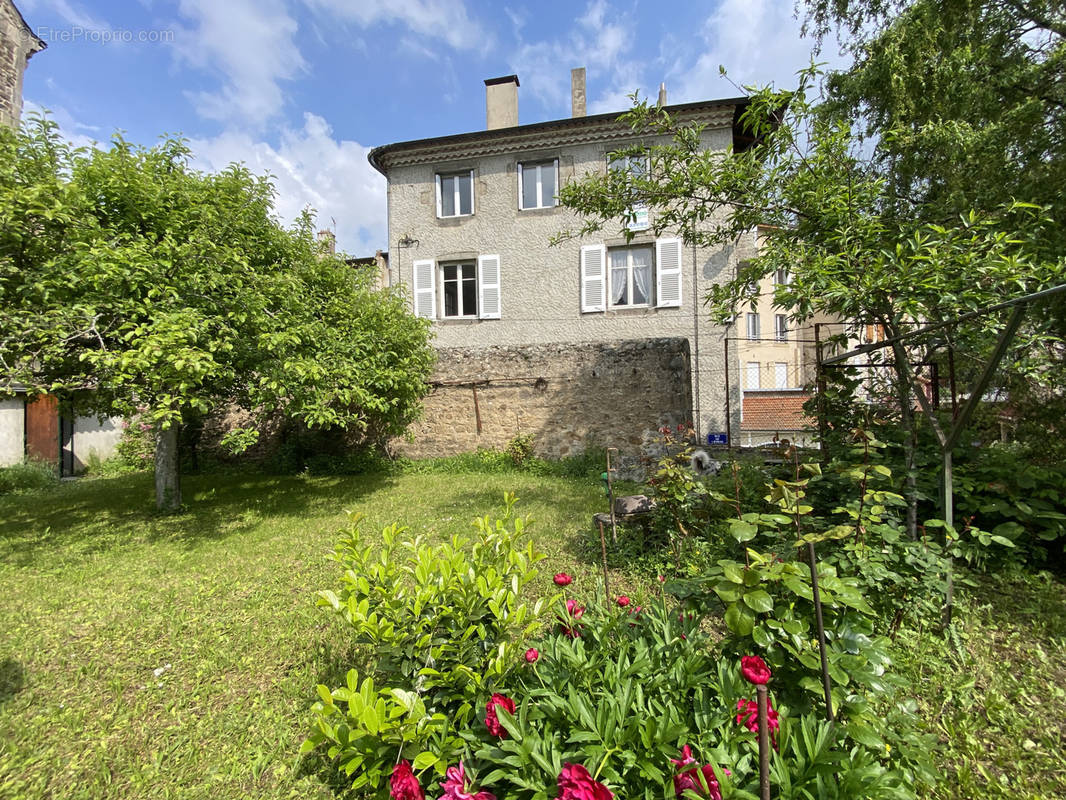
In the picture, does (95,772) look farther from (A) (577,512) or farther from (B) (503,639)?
(A) (577,512)

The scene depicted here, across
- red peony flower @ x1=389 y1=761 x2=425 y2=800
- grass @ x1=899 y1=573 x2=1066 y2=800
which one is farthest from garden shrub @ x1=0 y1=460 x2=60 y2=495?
grass @ x1=899 y1=573 x2=1066 y2=800

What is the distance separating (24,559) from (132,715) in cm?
374

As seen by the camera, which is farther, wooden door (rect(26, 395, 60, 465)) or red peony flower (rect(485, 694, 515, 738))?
wooden door (rect(26, 395, 60, 465))

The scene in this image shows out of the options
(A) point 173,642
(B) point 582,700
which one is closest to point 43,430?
(A) point 173,642

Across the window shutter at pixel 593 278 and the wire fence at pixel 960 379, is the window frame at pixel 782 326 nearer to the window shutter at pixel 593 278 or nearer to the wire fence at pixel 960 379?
the wire fence at pixel 960 379

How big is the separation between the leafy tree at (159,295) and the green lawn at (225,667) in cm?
154

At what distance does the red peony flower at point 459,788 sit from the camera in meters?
1.31

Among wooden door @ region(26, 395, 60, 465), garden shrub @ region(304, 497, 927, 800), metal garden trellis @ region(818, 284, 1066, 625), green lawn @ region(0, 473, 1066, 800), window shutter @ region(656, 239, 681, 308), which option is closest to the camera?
garden shrub @ region(304, 497, 927, 800)

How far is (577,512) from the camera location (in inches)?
219

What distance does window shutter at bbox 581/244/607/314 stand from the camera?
10727 mm

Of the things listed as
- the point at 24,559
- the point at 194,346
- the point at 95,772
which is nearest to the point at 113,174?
the point at 194,346

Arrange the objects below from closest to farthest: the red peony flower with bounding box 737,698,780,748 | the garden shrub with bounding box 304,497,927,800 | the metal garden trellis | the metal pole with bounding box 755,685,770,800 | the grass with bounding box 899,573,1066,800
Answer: the metal pole with bounding box 755,685,770,800
the garden shrub with bounding box 304,497,927,800
the red peony flower with bounding box 737,698,780,748
the grass with bounding box 899,573,1066,800
the metal garden trellis

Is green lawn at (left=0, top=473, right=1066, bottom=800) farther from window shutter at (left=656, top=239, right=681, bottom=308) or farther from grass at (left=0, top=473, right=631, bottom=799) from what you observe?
window shutter at (left=656, top=239, right=681, bottom=308)

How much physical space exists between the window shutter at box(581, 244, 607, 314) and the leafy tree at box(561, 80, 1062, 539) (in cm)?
668
